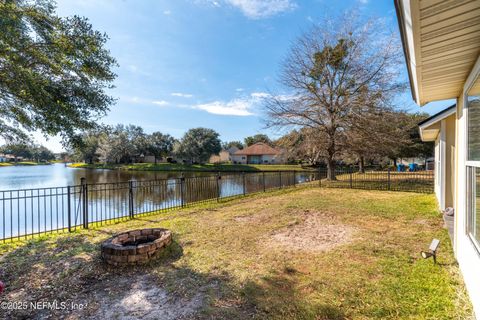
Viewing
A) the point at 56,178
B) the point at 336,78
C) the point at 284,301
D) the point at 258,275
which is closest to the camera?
the point at 284,301

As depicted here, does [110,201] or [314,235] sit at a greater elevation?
[314,235]

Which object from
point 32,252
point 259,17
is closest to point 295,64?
point 259,17

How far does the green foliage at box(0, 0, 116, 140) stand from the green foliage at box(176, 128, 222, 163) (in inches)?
1394

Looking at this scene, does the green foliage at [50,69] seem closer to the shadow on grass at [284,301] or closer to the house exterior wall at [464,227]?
the shadow on grass at [284,301]

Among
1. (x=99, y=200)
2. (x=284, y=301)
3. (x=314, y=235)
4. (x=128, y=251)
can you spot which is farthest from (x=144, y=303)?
(x=99, y=200)

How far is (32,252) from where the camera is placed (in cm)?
436

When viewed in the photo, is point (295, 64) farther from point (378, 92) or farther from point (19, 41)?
point (19, 41)

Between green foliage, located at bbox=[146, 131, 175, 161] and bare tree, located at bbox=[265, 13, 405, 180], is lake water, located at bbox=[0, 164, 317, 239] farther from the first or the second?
green foliage, located at bbox=[146, 131, 175, 161]

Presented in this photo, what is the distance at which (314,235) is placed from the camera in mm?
5012

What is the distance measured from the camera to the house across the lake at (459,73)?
5.53 ft

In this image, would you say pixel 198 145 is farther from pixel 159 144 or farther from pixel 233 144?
pixel 233 144

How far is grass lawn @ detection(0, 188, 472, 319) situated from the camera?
2.57 m

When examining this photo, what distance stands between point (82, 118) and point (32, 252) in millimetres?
2946

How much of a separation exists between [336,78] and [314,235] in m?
11.5
